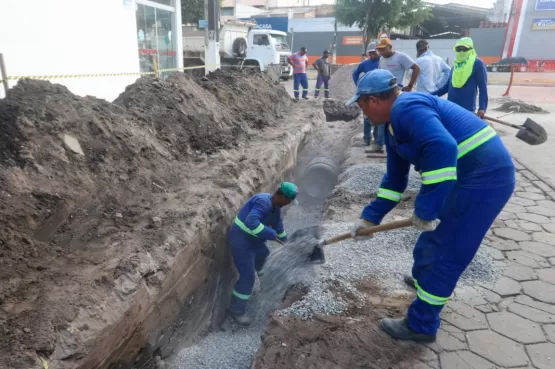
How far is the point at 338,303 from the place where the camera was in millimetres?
3248

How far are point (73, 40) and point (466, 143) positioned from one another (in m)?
8.25

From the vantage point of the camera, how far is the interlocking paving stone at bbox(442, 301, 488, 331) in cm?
307

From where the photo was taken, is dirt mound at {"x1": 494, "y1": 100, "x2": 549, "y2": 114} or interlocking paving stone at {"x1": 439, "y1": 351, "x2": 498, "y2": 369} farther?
dirt mound at {"x1": 494, "y1": 100, "x2": 549, "y2": 114}

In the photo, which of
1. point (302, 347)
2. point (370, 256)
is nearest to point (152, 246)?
point (302, 347)

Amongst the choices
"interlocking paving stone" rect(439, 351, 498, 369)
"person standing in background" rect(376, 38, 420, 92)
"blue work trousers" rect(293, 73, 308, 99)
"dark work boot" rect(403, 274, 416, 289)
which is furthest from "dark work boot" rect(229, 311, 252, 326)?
"blue work trousers" rect(293, 73, 308, 99)

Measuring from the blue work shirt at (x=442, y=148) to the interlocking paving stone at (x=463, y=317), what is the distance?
1.17 meters

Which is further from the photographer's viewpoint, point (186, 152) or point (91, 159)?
point (186, 152)

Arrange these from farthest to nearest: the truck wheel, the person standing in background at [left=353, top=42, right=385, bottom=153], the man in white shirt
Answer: the truck wheel, the person standing in background at [left=353, top=42, right=385, bottom=153], the man in white shirt

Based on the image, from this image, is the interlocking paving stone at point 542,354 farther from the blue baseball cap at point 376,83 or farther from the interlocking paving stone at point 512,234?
the blue baseball cap at point 376,83

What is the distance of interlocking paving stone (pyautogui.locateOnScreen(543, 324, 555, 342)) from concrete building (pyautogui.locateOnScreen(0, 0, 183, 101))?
7.61m

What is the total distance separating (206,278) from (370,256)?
1.71 m

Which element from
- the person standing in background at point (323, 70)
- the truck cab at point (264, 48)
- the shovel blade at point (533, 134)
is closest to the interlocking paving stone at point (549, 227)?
the shovel blade at point (533, 134)

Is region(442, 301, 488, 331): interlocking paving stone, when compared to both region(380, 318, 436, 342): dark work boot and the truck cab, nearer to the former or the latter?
region(380, 318, 436, 342): dark work boot

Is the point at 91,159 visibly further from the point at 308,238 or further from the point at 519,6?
the point at 519,6
